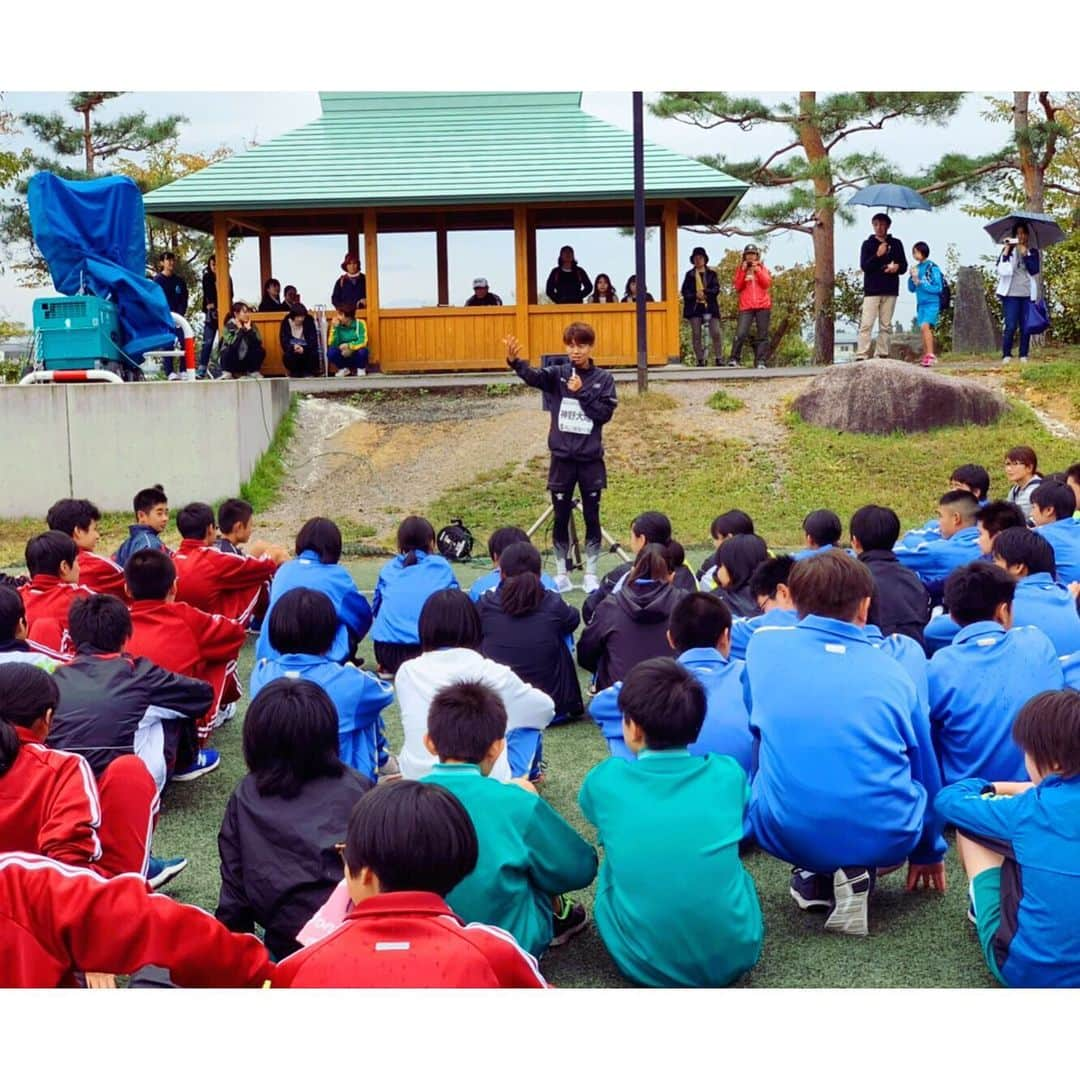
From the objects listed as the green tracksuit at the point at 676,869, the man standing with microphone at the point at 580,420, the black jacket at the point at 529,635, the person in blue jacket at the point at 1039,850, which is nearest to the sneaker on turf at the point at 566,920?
the green tracksuit at the point at 676,869

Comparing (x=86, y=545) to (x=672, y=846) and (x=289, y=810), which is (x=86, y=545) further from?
(x=672, y=846)

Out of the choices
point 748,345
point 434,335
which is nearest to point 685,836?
point 434,335

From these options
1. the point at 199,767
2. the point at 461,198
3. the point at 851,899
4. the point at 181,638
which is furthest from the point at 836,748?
the point at 461,198

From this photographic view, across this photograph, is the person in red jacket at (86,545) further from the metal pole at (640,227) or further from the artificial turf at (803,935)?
the metal pole at (640,227)

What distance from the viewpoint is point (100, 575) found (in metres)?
5.84

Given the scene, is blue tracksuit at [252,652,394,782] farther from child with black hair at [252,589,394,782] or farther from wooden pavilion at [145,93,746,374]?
wooden pavilion at [145,93,746,374]

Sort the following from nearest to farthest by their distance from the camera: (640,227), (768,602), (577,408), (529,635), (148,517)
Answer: (768,602)
(529,635)
(148,517)
(577,408)
(640,227)

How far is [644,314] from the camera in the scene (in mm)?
15195

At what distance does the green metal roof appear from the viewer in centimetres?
1584

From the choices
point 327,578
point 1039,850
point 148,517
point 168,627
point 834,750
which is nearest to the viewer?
point 1039,850

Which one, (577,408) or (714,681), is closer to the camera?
(714,681)

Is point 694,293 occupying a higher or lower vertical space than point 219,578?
higher

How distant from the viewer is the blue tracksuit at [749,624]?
4.45 meters

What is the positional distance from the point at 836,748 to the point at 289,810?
1.49 metres
